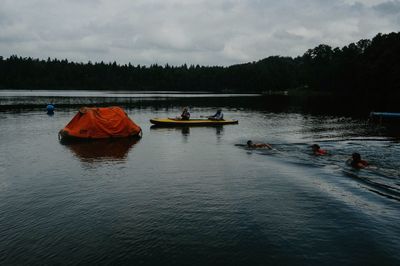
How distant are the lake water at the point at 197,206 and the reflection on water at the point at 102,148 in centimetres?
15

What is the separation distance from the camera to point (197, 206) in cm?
1764

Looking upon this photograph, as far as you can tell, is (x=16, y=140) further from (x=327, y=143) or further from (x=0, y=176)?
(x=327, y=143)

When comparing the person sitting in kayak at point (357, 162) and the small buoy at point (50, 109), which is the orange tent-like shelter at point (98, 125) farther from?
the small buoy at point (50, 109)

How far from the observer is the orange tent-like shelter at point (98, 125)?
36.3 metres

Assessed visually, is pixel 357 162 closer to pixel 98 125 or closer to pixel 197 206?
pixel 197 206

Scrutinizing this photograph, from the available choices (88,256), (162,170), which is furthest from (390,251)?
(162,170)

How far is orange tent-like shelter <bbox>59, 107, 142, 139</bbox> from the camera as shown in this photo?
36.3 metres

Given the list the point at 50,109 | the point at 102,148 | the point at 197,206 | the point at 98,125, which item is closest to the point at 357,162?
the point at 197,206

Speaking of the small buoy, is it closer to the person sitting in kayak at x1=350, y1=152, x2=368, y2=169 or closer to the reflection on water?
the reflection on water

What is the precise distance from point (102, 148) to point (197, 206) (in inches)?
672

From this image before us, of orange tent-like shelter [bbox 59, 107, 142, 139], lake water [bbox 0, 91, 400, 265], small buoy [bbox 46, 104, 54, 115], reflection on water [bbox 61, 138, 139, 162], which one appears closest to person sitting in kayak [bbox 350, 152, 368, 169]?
lake water [bbox 0, 91, 400, 265]

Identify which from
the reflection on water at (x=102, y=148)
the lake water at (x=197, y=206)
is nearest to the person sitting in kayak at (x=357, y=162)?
the lake water at (x=197, y=206)

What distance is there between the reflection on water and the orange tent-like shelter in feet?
2.40

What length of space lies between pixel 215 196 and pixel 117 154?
511 inches
